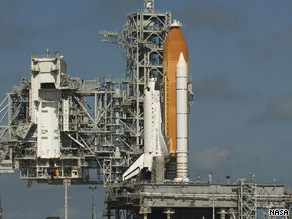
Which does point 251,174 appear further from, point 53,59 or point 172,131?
point 53,59

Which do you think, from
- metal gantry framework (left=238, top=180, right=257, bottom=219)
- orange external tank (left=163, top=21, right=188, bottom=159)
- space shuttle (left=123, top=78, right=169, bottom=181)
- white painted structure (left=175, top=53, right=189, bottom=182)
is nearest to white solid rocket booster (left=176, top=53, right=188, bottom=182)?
white painted structure (left=175, top=53, right=189, bottom=182)

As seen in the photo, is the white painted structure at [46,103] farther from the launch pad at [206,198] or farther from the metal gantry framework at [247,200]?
the metal gantry framework at [247,200]

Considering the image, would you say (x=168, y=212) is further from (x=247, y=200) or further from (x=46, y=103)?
(x=46, y=103)

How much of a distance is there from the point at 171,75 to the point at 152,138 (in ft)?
21.4

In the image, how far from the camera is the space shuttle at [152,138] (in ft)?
370

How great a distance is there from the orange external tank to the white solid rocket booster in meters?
1.06

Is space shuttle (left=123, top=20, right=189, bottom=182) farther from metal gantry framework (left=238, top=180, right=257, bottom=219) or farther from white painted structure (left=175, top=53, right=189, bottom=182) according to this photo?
metal gantry framework (left=238, top=180, right=257, bottom=219)

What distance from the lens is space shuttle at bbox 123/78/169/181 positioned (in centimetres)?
11281

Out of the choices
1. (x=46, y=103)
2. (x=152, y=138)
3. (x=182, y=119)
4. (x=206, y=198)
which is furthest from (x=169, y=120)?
(x=46, y=103)

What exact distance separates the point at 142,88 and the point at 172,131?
1205cm

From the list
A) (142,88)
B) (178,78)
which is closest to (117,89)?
(142,88)

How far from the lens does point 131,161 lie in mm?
121312

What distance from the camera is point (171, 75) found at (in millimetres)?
113812

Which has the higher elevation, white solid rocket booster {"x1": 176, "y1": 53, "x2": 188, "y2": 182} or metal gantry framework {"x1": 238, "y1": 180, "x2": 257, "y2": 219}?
white solid rocket booster {"x1": 176, "y1": 53, "x2": 188, "y2": 182}
